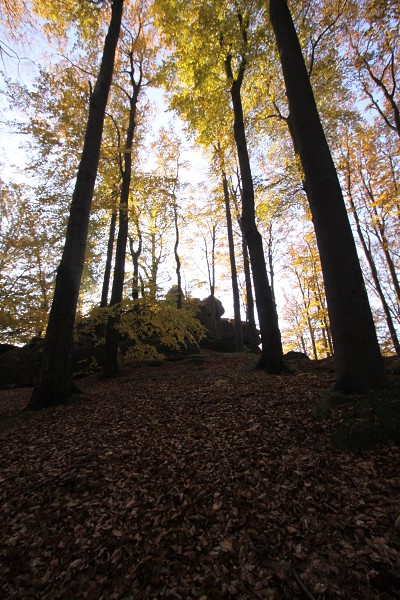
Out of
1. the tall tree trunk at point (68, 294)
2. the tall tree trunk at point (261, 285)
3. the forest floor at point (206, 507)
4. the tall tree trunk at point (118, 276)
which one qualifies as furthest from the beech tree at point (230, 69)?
the tall tree trunk at point (68, 294)

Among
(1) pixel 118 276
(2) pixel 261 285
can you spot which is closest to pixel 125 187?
(1) pixel 118 276

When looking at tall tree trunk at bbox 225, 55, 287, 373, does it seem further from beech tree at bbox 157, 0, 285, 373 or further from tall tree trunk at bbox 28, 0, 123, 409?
tall tree trunk at bbox 28, 0, 123, 409

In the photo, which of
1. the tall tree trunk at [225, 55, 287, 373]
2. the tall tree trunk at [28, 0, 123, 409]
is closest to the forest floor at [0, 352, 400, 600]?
the tall tree trunk at [28, 0, 123, 409]

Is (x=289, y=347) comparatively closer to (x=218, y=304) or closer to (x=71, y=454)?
(x=218, y=304)

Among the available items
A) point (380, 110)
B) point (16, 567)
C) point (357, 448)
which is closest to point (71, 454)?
point (16, 567)

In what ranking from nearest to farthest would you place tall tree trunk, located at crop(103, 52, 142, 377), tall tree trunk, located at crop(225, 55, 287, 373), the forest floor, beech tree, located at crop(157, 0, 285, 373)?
the forest floor, tall tree trunk, located at crop(225, 55, 287, 373), beech tree, located at crop(157, 0, 285, 373), tall tree trunk, located at crop(103, 52, 142, 377)

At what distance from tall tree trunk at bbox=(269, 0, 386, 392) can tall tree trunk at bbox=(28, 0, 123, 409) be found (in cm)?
501

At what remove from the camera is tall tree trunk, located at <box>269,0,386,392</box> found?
159 inches

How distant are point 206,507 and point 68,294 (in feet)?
17.1

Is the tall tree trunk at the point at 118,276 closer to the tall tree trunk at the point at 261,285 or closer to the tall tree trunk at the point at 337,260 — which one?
the tall tree trunk at the point at 261,285

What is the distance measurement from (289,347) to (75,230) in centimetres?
2685

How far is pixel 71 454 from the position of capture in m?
3.91

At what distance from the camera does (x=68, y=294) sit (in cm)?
625

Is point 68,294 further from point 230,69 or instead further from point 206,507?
point 230,69
